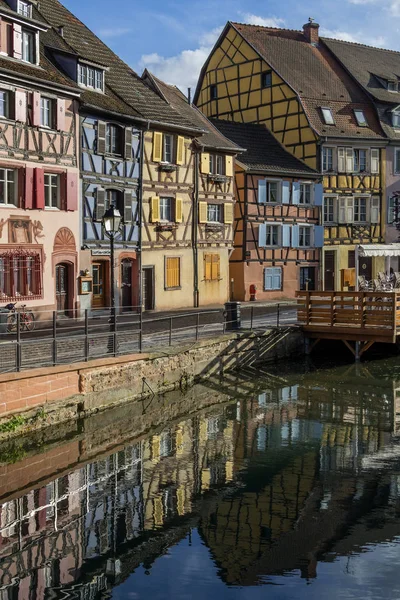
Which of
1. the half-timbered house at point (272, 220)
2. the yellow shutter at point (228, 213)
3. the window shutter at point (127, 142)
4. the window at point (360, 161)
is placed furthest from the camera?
the window at point (360, 161)

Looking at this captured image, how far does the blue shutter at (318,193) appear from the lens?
4138cm

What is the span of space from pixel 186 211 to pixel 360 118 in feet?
50.5

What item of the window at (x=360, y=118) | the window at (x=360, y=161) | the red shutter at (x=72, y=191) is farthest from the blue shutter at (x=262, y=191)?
the red shutter at (x=72, y=191)

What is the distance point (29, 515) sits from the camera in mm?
12438

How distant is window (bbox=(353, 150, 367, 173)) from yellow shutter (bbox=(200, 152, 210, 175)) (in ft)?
38.7

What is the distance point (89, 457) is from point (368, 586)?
6.90m

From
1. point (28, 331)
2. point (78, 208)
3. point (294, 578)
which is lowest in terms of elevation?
point (294, 578)

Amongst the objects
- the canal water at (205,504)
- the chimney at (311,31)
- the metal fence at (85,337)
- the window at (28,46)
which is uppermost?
the chimney at (311,31)

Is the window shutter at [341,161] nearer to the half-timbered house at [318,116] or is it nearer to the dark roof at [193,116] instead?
the half-timbered house at [318,116]

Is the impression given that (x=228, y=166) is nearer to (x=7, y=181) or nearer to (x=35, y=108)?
(x=35, y=108)

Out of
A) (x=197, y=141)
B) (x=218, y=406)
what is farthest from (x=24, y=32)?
(x=218, y=406)

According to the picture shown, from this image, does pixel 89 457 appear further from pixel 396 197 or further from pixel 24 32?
pixel 396 197

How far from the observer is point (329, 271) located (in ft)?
141

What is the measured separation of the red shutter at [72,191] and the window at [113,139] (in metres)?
2.70
